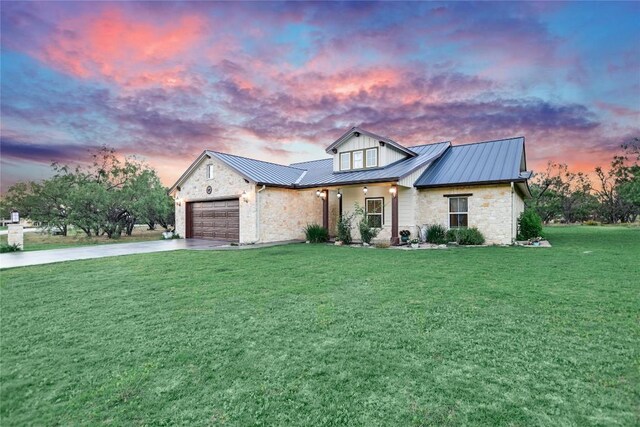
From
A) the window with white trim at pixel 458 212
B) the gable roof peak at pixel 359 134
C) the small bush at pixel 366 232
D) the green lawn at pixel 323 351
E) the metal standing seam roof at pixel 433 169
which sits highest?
the gable roof peak at pixel 359 134

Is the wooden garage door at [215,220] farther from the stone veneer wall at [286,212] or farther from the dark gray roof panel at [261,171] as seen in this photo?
the dark gray roof panel at [261,171]

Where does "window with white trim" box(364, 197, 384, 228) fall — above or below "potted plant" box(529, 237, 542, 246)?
above

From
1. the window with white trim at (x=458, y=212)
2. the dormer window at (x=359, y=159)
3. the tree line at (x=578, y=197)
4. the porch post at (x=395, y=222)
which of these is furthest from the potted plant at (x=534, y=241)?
the tree line at (x=578, y=197)

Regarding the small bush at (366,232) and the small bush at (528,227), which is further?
the small bush at (528,227)

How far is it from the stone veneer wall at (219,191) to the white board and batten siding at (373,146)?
538 centimetres

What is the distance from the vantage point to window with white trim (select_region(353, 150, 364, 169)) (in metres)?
16.1

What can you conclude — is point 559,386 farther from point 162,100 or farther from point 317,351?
point 162,100

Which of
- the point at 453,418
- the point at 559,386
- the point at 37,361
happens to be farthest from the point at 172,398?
the point at 559,386

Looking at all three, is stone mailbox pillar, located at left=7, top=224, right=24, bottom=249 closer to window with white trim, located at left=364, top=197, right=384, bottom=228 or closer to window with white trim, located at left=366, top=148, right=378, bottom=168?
window with white trim, located at left=364, top=197, right=384, bottom=228

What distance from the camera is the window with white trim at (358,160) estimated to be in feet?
52.7

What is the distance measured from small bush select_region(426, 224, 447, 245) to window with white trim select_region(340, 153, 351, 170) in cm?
542

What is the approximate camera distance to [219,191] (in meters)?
16.6

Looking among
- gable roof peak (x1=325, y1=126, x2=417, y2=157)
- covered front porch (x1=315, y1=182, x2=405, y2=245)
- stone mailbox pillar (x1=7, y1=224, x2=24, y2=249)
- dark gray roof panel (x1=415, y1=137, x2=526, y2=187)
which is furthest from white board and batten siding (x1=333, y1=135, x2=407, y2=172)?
stone mailbox pillar (x1=7, y1=224, x2=24, y2=249)

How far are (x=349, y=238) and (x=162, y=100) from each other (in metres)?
12.0
